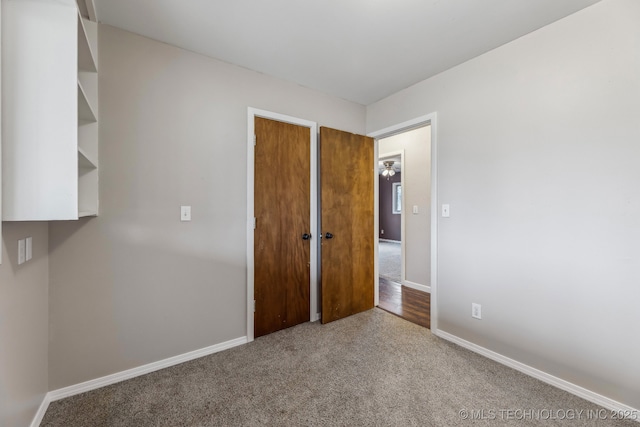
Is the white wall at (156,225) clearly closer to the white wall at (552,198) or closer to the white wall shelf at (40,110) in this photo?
the white wall shelf at (40,110)

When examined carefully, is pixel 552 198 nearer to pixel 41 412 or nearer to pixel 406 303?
pixel 406 303

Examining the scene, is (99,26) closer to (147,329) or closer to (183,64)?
(183,64)

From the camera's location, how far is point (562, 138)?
174 centimetres

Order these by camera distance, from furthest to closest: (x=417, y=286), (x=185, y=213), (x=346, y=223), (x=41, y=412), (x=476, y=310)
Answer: (x=417, y=286), (x=346, y=223), (x=476, y=310), (x=185, y=213), (x=41, y=412)

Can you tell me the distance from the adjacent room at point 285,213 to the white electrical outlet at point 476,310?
2 centimetres

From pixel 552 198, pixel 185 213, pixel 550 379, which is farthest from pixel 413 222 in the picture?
pixel 185 213

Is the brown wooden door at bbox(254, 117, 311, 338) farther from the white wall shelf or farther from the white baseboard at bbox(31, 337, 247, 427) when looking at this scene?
the white wall shelf

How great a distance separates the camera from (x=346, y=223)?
2.88 m

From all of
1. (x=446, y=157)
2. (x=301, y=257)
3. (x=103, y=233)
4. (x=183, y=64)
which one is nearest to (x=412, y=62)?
(x=446, y=157)

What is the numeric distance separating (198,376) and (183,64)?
2.33m

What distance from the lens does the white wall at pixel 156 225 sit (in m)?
1.72

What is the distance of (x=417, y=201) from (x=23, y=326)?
4081mm

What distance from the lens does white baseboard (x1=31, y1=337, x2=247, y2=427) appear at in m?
1.59

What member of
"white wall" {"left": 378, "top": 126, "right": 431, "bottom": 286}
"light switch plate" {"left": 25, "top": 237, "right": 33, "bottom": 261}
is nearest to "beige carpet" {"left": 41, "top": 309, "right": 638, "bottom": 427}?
"light switch plate" {"left": 25, "top": 237, "right": 33, "bottom": 261}
